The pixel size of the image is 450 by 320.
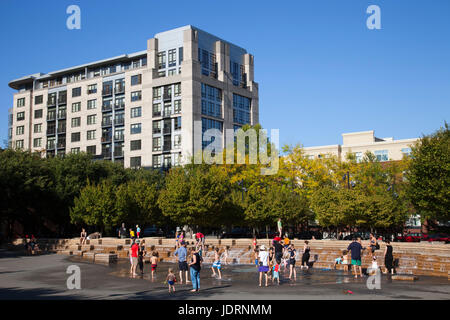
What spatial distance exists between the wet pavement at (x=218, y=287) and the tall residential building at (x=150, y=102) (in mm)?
49681

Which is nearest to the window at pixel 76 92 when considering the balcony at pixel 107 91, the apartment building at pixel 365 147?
the balcony at pixel 107 91

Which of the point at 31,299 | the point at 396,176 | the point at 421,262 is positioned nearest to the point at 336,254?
the point at 421,262

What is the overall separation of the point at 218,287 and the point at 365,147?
87347 millimetres

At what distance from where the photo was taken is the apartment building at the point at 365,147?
3752 inches

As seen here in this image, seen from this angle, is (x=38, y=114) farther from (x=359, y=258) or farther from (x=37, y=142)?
(x=359, y=258)

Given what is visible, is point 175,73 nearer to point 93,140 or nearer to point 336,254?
point 93,140

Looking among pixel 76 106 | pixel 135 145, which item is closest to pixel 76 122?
pixel 76 106

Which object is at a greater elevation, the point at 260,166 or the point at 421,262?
the point at 260,166

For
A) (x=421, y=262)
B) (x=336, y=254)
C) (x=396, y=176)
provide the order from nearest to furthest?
1. (x=421, y=262)
2. (x=336, y=254)
3. (x=396, y=176)

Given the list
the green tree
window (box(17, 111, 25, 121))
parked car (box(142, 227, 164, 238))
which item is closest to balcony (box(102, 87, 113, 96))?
window (box(17, 111, 25, 121))

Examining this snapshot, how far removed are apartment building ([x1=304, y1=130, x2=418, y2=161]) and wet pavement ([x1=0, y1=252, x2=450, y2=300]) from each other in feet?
223

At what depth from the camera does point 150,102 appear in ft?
267
